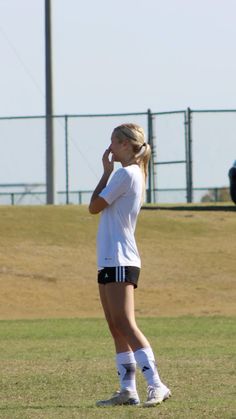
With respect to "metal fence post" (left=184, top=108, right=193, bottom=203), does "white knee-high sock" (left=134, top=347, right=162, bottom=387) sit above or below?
below

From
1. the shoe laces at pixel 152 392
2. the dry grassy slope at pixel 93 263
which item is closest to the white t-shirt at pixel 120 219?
the shoe laces at pixel 152 392

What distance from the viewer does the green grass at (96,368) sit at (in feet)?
30.5

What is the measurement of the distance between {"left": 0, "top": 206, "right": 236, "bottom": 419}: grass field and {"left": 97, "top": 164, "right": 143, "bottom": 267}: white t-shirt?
40.1 inches

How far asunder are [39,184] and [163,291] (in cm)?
1162

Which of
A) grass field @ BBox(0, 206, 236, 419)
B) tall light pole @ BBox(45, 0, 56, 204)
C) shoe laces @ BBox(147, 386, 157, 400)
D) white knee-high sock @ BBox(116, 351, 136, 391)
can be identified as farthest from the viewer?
tall light pole @ BBox(45, 0, 56, 204)

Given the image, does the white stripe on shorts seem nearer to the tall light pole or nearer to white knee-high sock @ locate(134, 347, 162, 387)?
white knee-high sock @ locate(134, 347, 162, 387)

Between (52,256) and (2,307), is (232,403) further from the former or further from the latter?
(52,256)

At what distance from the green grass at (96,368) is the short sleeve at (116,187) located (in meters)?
1.42

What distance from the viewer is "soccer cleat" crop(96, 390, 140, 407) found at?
9484 mm

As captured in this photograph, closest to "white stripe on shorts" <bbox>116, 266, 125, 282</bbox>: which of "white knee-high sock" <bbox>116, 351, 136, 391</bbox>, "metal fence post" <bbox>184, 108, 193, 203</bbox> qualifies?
"white knee-high sock" <bbox>116, 351, 136, 391</bbox>

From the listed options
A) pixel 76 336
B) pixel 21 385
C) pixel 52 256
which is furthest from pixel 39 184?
pixel 21 385

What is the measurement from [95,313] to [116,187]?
13248mm

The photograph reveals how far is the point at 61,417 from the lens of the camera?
29.2ft

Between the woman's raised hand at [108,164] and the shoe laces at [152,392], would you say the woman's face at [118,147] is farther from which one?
the shoe laces at [152,392]
